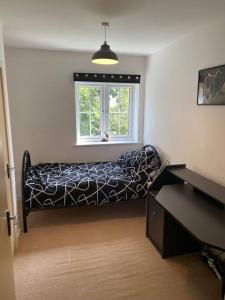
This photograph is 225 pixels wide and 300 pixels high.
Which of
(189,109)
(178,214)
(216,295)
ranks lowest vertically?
(216,295)

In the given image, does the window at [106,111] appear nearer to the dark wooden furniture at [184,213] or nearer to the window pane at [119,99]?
the window pane at [119,99]

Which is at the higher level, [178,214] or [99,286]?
[178,214]

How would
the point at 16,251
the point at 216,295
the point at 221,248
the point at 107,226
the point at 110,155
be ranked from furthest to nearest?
the point at 110,155 → the point at 107,226 → the point at 16,251 → the point at 216,295 → the point at 221,248

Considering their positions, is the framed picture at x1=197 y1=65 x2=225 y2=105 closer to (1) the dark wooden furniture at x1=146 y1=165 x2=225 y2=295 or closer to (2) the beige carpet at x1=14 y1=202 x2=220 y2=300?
(1) the dark wooden furniture at x1=146 y1=165 x2=225 y2=295

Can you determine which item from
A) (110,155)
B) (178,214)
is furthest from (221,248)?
(110,155)

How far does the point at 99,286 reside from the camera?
2137 millimetres

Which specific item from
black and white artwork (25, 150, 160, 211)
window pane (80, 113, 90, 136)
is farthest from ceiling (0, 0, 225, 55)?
black and white artwork (25, 150, 160, 211)

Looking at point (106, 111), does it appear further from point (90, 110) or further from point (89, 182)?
point (89, 182)

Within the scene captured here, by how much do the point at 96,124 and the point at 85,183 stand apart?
1.49 metres

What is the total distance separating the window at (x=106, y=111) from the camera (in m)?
4.21

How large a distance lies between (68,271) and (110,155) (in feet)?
7.75

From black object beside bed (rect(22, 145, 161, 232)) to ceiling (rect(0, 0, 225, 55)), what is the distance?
1535 mm

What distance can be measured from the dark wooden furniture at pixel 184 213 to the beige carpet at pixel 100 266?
17 centimetres

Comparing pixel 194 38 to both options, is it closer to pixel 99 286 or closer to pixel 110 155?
pixel 110 155
